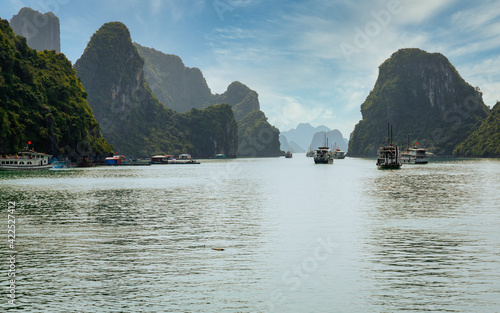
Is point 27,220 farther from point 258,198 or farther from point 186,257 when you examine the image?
point 258,198

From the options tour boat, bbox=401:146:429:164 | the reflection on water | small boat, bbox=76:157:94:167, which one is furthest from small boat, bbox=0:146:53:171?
tour boat, bbox=401:146:429:164

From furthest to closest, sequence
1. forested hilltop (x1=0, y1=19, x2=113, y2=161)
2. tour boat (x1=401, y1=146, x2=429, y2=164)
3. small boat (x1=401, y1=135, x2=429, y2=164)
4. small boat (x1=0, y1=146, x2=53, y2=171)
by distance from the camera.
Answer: small boat (x1=401, y1=135, x2=429, y2=164) → tour boat (x1=401, y1=146, x2=429, y2=164) → forested hilltop (x1=0, y1=19, x2=113, y2=161) → small boat (x1=0, y1=146, x2=53, y2=171)

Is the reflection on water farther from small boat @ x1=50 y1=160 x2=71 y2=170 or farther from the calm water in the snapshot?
small boat @ x1=50 y1=160 x2=71 y2=170

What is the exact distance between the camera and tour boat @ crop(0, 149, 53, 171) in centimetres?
10557

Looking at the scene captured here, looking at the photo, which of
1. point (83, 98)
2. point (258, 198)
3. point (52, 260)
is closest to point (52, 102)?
point (83, 98)

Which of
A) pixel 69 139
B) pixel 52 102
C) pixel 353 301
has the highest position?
pixel 52 102

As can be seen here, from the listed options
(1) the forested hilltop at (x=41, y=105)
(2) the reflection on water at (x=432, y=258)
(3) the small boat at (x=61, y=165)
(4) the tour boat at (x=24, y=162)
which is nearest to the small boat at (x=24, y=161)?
(4) the tour boat at (x=24, y=162)

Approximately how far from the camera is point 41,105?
5044 inches

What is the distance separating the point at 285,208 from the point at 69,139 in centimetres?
12233

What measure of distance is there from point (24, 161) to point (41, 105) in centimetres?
2539

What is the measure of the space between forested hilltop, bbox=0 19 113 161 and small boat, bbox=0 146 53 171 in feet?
14.2

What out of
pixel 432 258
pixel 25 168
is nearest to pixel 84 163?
pixel 25 168

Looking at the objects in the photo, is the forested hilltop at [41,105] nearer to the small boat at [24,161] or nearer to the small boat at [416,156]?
the small boat at [24,161]

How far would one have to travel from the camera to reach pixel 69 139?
141250 mm
